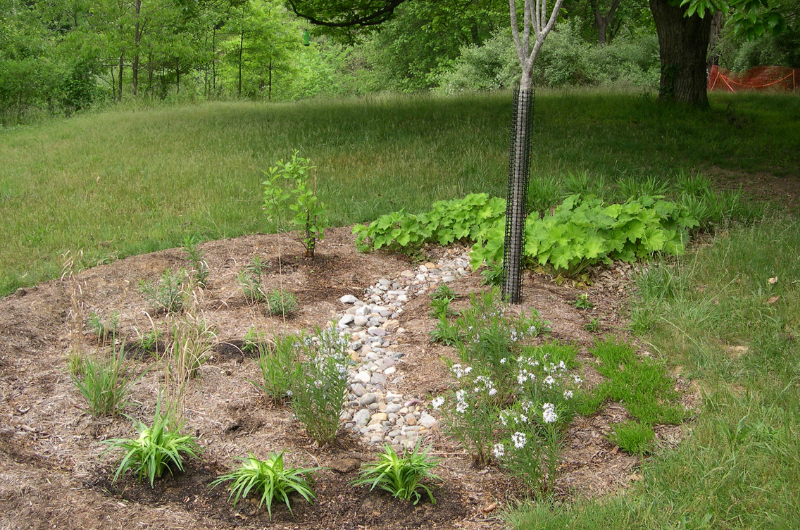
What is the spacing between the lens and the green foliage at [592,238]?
16.1 ft

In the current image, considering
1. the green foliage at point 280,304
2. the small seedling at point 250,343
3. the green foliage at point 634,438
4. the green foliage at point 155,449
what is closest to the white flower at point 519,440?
the green foliage at point 634,438

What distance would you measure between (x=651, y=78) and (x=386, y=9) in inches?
541

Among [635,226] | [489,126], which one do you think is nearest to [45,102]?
[489,126]

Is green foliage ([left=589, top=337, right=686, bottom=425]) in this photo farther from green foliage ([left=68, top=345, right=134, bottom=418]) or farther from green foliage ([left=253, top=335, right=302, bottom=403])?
green foliage ([left=68, top=345, right=134, bottom=418])

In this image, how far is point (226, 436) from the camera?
3.18m

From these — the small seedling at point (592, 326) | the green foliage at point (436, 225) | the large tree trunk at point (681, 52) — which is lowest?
the small seedling at point (592, 326)

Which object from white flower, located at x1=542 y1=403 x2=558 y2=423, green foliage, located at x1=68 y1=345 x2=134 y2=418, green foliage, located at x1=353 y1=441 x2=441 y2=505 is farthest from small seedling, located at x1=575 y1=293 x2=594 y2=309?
green foliage, located at x1=68 y1=345 x2=134 y2=418

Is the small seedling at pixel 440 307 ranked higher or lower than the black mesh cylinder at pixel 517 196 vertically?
lower

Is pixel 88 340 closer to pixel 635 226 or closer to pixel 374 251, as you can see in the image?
pixel 374 251

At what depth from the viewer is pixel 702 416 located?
10.2 ft

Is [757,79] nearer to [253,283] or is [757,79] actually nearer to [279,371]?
[253,283]

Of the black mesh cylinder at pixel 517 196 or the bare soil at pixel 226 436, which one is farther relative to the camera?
the black mesh cylinder at pixel 517 196

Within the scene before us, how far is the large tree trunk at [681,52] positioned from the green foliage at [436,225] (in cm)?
750

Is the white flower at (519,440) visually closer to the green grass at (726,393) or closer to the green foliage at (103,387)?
the green grass at (726,393)
